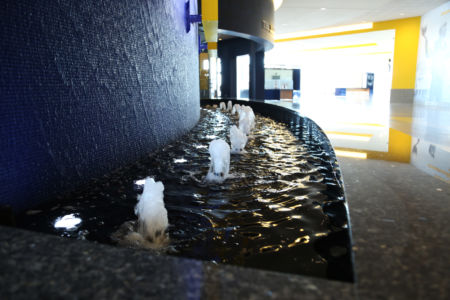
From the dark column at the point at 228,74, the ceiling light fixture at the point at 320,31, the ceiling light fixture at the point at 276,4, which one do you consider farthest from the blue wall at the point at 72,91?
the ceiling light fixture at the point at 320,31

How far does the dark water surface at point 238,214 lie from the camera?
160 cm

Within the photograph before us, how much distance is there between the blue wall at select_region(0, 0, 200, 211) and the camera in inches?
71.9

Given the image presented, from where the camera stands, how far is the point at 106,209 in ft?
7.11

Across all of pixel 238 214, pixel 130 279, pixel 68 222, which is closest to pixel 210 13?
pixel 238 214

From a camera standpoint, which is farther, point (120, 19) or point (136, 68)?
point (136, 68)

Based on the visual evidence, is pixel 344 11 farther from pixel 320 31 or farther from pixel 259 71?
pixel 320 31

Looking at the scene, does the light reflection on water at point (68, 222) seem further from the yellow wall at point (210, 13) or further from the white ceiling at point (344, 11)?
the white ceiling at point (344, 11)

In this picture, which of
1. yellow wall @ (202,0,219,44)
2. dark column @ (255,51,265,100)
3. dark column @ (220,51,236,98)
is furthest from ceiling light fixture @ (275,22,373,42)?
yellow wall @ (202,0,219,44)

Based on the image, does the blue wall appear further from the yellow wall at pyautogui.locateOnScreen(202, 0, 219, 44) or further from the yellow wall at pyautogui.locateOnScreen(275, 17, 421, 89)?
the yellow wall at pyautogui.locateOnScreen(275, 17, 421, 89)

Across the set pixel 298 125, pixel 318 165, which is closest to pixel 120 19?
pixel 318 165

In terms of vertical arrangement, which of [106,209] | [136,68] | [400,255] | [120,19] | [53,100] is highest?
[120,19]

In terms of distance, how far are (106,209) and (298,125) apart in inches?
191

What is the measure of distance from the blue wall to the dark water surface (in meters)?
0.20

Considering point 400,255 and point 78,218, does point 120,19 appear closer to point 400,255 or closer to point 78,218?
point 78,218
